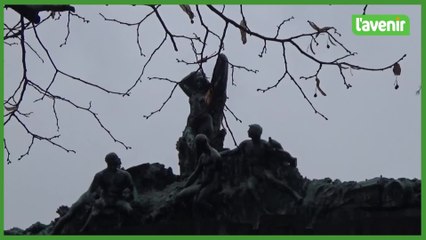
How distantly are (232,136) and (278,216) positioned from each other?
2.13 metres

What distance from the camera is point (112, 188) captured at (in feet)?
44.8

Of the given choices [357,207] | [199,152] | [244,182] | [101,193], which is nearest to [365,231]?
[357,207]

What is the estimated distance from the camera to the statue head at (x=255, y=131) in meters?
13.6

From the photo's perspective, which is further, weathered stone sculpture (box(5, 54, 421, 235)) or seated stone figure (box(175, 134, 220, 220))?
seated stone figure (box(175, 134, 220, 220))

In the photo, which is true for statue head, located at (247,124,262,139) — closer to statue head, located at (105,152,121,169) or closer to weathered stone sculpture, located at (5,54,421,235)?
weathered stone sculpture, located at (5,54,421,235)

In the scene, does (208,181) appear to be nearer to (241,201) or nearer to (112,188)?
(241,201)

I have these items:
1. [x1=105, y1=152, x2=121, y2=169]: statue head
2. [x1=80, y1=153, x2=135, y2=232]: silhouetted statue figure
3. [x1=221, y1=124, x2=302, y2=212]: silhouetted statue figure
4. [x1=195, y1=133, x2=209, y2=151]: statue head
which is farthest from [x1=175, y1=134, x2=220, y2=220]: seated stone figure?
[x1=105, y1=152, x2=121, y2=169]: statue head

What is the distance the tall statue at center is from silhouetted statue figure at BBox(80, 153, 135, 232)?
1.12 meters

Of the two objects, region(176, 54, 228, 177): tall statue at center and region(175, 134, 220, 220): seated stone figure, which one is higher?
region(176, 54, 228, 177): tall statue at center

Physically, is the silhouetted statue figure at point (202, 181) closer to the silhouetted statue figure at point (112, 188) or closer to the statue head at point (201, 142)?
the statue head at point (201, 142)

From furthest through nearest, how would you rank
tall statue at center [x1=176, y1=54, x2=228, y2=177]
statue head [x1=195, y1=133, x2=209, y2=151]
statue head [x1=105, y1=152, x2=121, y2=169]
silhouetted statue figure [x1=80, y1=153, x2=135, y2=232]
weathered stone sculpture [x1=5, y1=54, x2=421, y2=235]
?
tall statue at center [x1=176, y1=54, x2=228, y2=177]
statue head [x1=105, y1=152, x2=121, y2=169]
statue head [x1=195, y1=133, x2=209, y2=151]
silhouetted statue figure [x1=80, y1=153, x2=135, y2=232]
weathered stone sculpture [x1=5, y1=54, x2=421, y2=235]

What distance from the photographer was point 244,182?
1338 centimetres

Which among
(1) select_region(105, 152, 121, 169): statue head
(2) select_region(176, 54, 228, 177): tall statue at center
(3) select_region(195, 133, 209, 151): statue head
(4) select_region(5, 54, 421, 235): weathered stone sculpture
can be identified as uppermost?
(2) select_region(176, 54, 228, 177): tall statue at center

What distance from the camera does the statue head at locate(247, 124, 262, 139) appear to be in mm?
13633
